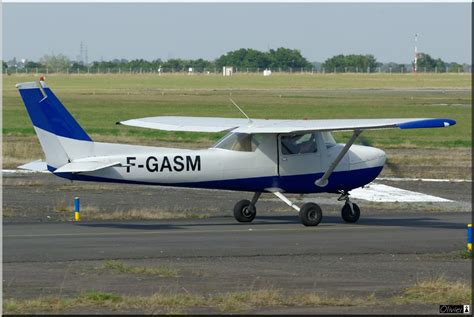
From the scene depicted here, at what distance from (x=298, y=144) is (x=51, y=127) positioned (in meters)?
5.27

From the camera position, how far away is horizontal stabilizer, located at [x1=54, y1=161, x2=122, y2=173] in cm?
2112

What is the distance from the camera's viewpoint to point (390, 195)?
98.3ft

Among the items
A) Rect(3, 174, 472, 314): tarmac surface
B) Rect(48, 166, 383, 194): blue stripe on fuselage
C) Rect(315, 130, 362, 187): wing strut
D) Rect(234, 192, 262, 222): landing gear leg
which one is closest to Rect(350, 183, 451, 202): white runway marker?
Rect(3, 174, 472, 314): tarmac surface

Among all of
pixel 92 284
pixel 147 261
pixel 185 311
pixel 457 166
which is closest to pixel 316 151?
pixel 147 261

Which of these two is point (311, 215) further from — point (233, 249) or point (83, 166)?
point (83, 166)

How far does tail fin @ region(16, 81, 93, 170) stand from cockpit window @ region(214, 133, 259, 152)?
317cm

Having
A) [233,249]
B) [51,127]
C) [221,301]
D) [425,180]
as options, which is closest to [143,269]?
[221,301]

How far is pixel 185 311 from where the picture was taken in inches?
509

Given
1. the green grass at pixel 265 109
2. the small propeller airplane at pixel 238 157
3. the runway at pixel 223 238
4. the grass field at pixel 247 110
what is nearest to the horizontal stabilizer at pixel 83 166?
the small propeller airplane at pixel 238 157

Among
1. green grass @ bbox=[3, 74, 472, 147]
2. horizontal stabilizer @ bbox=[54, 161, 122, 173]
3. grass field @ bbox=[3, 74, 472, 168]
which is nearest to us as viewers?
horizontal stabilizer @ bbox=[54, 161, 122, 173]

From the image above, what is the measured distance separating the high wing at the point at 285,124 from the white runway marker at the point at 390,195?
545 cm

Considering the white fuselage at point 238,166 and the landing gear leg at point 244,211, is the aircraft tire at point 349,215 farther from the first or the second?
the landing gear leg at point 244,211

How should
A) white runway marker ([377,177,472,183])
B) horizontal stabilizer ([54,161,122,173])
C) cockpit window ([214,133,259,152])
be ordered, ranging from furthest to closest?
1. white runway marker ([377,177,472,183])
2. cockpit window ([214,133,259,152])
3. horizontal stabilizer ([54,161,122,173])

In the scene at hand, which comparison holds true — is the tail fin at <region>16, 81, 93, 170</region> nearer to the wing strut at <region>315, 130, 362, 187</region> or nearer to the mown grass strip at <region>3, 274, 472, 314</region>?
the wing strut at <region>315, 130, 362, 187</region>
